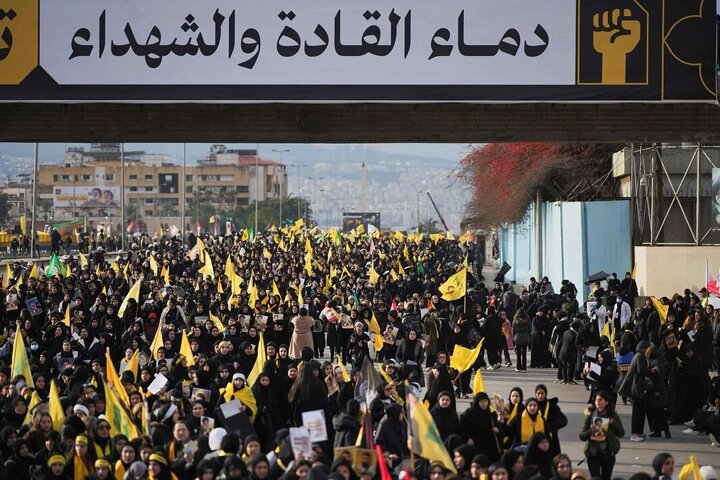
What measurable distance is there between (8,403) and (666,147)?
24667 mm

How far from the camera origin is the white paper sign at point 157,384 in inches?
554

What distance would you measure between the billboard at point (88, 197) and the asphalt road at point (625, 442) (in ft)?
322

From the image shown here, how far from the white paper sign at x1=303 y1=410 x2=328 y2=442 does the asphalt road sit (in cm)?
345

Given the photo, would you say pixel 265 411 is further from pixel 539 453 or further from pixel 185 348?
pixel 185 348

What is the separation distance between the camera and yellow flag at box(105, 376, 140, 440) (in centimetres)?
1208

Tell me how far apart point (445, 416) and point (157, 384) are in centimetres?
312

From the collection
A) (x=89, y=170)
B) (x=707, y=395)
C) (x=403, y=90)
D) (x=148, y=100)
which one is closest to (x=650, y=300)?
(x=707, y=395)

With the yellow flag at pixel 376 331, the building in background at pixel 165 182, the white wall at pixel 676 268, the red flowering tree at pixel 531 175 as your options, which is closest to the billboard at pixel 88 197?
the building in background at pixel 165 182

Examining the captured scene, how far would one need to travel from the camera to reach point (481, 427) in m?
12.3

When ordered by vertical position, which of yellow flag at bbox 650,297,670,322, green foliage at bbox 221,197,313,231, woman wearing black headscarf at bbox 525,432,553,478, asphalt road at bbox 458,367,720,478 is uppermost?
green foliage at bbox 221,197,313,231

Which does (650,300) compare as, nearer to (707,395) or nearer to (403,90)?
(707,395)

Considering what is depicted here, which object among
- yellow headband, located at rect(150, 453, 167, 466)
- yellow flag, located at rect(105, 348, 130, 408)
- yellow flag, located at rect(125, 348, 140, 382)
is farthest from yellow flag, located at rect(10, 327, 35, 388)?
yellow headband, located at rect(150, 453, 167, 466)

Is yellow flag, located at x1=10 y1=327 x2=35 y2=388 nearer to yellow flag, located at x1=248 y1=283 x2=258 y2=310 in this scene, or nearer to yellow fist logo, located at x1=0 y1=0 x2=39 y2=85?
yellow fist logo, located at x1=0 y1=0 x2=39 y2=85

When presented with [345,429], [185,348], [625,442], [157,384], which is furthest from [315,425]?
[185,348]
